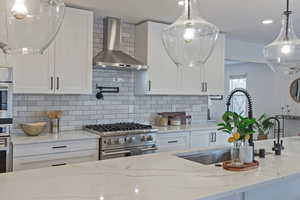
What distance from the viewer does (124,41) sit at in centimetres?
430

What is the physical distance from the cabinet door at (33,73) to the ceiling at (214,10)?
31.4 inches

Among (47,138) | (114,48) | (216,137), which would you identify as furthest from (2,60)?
(216,137)

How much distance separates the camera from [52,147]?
10.2 feet

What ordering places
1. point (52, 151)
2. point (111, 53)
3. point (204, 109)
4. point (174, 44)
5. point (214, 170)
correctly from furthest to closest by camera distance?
Result: point (204, 109), point (111, 53), point (52, 151), point (174, 44), point (214, 170)

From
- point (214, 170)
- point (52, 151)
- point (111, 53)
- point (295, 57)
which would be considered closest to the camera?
point (214, 170)

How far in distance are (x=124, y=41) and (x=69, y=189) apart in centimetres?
317

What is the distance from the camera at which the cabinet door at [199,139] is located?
4.28m

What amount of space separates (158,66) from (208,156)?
2.03 metres

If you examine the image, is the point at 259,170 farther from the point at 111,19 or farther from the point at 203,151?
the point at 111,19

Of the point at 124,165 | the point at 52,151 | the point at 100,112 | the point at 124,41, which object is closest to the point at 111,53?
the point at 124,41

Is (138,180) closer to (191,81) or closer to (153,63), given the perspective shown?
(153,63)

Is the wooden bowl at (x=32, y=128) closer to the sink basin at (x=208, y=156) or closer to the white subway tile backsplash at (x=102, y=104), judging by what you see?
the white subway tile backsplash at (x=102, y=104)

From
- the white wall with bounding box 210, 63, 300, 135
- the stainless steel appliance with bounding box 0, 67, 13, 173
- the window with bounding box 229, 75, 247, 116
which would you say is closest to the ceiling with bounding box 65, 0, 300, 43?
the stainless steel appliance with bounding box 0, 67, 13, 173

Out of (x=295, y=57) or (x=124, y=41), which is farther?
(x=124, y=41)
